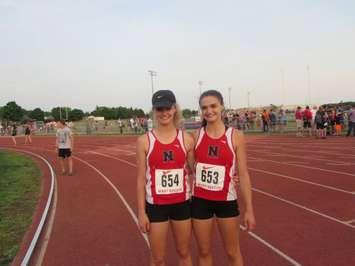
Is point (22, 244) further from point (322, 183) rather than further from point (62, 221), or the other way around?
point (322, 183)

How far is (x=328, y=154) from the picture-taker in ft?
59.2

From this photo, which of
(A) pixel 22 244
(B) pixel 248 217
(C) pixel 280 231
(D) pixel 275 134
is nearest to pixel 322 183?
(C) pixel 280 231

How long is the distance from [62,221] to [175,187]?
5193 millimetres

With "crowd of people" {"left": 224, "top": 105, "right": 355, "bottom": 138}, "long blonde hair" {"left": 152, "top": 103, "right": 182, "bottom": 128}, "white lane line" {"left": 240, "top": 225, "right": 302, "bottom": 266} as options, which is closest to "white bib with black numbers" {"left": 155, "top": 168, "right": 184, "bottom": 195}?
"long blonde hair" {"left": 152, "top": 103, "right": 182, "bottom": 128}

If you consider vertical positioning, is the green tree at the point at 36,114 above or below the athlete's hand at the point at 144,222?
above

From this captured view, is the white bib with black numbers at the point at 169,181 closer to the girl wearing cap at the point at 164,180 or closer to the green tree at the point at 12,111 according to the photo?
the girl wearing cap at the point at 164,180

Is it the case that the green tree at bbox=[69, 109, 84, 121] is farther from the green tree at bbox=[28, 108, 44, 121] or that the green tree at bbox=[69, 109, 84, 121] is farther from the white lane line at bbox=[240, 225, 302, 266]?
the white lane line at bbox=[240, 225, 302, 266]

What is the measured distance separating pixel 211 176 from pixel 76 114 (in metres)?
128

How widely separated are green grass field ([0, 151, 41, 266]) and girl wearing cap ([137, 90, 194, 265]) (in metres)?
3.07

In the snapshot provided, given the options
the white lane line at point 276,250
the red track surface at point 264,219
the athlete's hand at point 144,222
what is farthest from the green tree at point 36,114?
the athlete's hand at point 144,222

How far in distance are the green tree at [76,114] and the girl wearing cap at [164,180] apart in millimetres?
124430

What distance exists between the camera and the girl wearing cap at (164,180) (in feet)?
13.3

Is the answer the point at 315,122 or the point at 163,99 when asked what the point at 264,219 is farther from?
the point at 315,122

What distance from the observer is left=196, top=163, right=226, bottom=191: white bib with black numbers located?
13.5 feet
